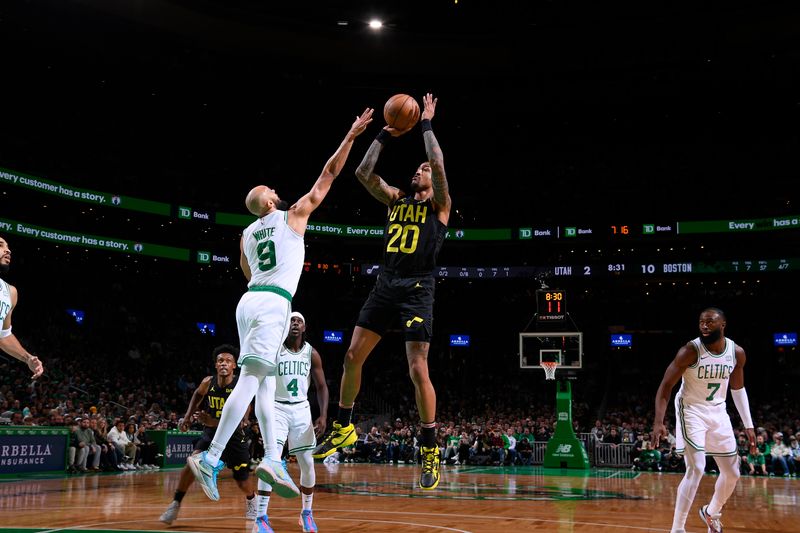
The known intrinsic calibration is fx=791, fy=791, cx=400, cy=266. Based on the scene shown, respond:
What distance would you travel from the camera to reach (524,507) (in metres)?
12.2

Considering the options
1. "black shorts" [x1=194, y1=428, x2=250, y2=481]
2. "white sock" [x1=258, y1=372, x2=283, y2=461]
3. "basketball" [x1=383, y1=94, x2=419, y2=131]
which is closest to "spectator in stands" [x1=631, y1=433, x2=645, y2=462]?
"black shorts" [x1=194, y1=428, x2=250, y2=481]

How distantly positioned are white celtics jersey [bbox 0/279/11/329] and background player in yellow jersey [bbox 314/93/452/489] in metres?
4.33

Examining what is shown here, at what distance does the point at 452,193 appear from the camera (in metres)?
41.4

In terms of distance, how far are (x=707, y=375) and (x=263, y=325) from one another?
5.18m

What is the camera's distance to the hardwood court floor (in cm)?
960

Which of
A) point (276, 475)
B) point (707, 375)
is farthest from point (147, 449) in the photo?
point (707, 375)

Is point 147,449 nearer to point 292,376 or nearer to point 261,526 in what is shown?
point 292,376

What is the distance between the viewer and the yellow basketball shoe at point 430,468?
7207 mm

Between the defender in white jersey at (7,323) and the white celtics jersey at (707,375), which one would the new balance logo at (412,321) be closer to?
the white celtics jersey at (707,375)

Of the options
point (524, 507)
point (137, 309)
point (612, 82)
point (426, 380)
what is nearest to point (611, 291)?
point (612, 82)

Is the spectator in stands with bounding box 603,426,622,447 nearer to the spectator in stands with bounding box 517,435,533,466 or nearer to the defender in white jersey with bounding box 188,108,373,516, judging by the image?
the spectator in stands with bounding box 517,435,533,466

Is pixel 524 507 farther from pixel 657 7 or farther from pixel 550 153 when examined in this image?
pixel 550 153

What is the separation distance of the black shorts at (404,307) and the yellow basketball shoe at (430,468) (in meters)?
1.08

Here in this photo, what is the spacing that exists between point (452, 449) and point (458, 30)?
55.0ft
